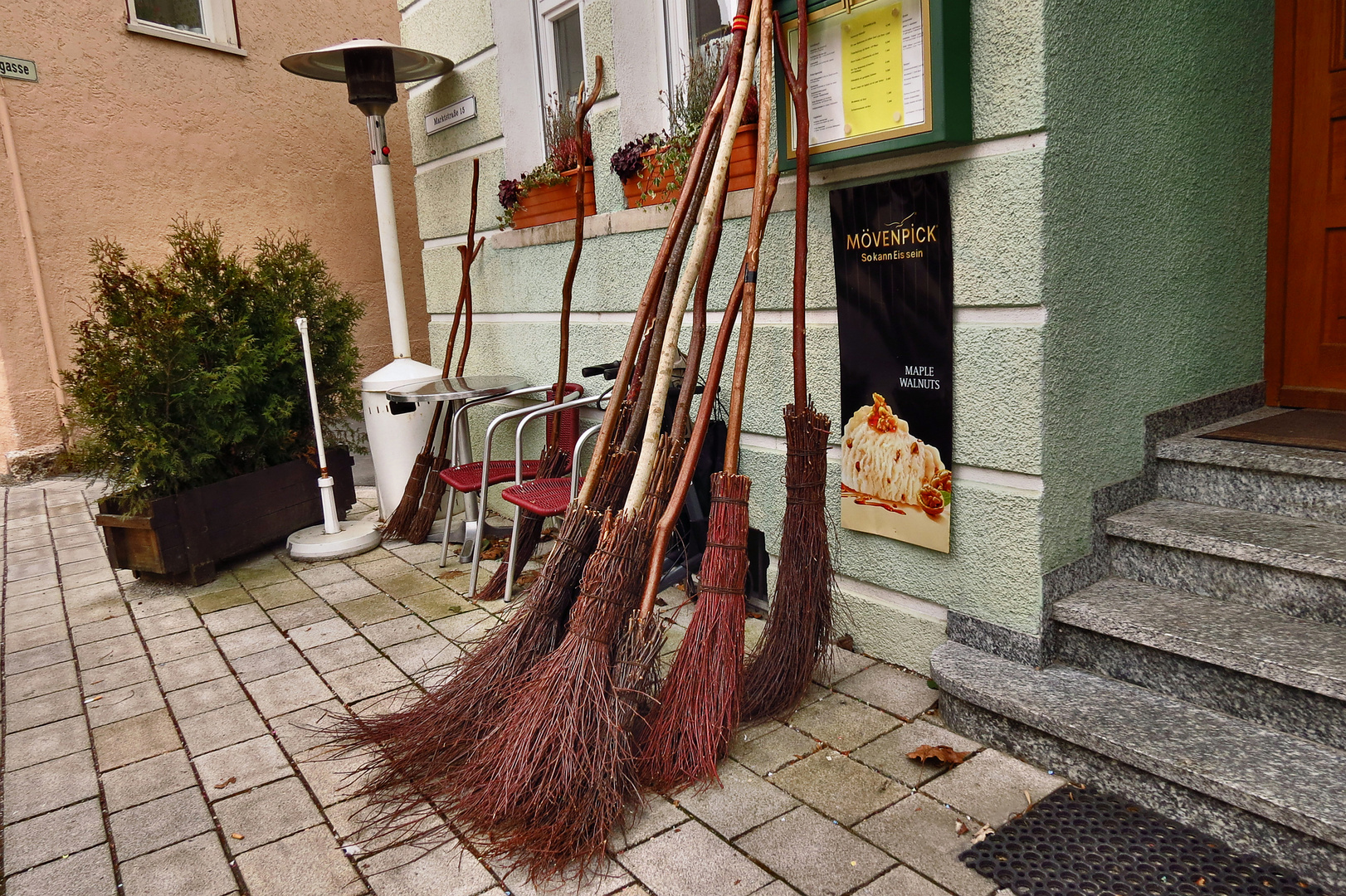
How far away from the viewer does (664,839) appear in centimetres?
213

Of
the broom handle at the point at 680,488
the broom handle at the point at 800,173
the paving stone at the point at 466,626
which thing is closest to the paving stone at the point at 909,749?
the broom handle at the point at 680,488

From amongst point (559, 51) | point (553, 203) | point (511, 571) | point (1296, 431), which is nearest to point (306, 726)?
point (511, 571)

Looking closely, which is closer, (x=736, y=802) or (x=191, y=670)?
(x=736, y=802)

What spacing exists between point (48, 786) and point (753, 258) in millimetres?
2534

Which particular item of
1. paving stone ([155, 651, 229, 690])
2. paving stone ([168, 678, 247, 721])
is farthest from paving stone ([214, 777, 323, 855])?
paving stone ([155, 651, 229, 690])

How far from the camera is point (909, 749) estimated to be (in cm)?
246

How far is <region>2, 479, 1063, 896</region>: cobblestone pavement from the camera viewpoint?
204 cm

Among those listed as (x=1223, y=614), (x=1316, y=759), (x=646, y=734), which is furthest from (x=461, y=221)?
(x=1316, y=759)

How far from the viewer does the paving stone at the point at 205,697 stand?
9.80 ft

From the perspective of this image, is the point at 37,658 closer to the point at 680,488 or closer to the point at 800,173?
the point at 680,488

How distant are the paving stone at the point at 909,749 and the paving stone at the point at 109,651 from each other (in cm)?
281

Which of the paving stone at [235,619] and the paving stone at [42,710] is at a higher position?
the paving stone at [235,619]

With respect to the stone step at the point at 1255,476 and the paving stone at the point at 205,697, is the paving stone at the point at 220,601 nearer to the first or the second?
the paving stone at the point at 205,697

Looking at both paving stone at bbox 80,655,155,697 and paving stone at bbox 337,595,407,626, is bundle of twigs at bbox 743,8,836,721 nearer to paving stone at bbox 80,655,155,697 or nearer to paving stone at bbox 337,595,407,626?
paving stone at bbox 337,595,407,626
